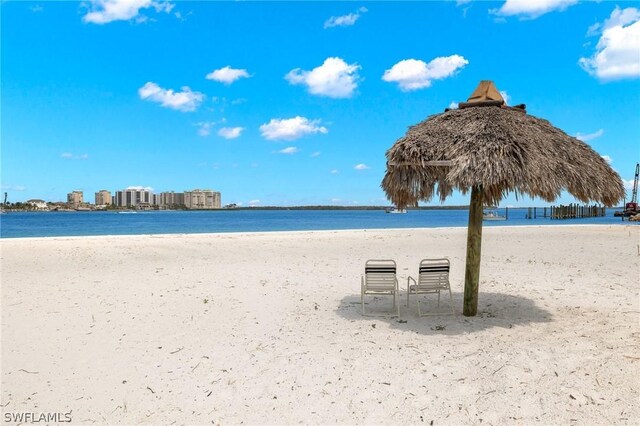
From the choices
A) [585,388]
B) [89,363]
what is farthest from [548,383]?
[89,363]

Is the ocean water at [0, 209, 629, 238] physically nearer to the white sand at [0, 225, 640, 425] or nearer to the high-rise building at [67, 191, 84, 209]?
the white sand at [0, 225, 640, 425]

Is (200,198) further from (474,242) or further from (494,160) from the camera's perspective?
(494,160)

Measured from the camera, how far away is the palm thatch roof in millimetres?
4848

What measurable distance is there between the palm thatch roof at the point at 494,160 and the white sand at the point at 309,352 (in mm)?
1738

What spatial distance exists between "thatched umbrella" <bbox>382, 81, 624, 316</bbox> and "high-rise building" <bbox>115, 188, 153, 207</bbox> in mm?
174847

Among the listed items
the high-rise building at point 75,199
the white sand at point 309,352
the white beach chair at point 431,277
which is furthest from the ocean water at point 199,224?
the high-rise building at point 75,199

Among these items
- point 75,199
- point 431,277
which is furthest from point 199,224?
point 75,199

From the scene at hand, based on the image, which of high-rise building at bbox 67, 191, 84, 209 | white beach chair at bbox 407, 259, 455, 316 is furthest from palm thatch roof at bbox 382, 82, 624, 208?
high-rise building at bbox 67, 191, 84, 209

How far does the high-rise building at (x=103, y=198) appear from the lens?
161750mm

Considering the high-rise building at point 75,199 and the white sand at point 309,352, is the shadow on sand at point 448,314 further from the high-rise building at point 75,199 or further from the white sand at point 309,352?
the high-rise building at point 75,199

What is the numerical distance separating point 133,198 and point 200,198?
82.2ft

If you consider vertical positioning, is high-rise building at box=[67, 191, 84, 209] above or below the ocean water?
above

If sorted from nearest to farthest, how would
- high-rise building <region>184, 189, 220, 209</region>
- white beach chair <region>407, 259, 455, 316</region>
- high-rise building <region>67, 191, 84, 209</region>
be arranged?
white beach chair <region>407, 259, 455, 316</region>, high-rise building <region>67, 191, 84, 209</region>, high-rise building <region>184, 189, 220, 209</region>

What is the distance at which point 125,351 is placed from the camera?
185 inches
